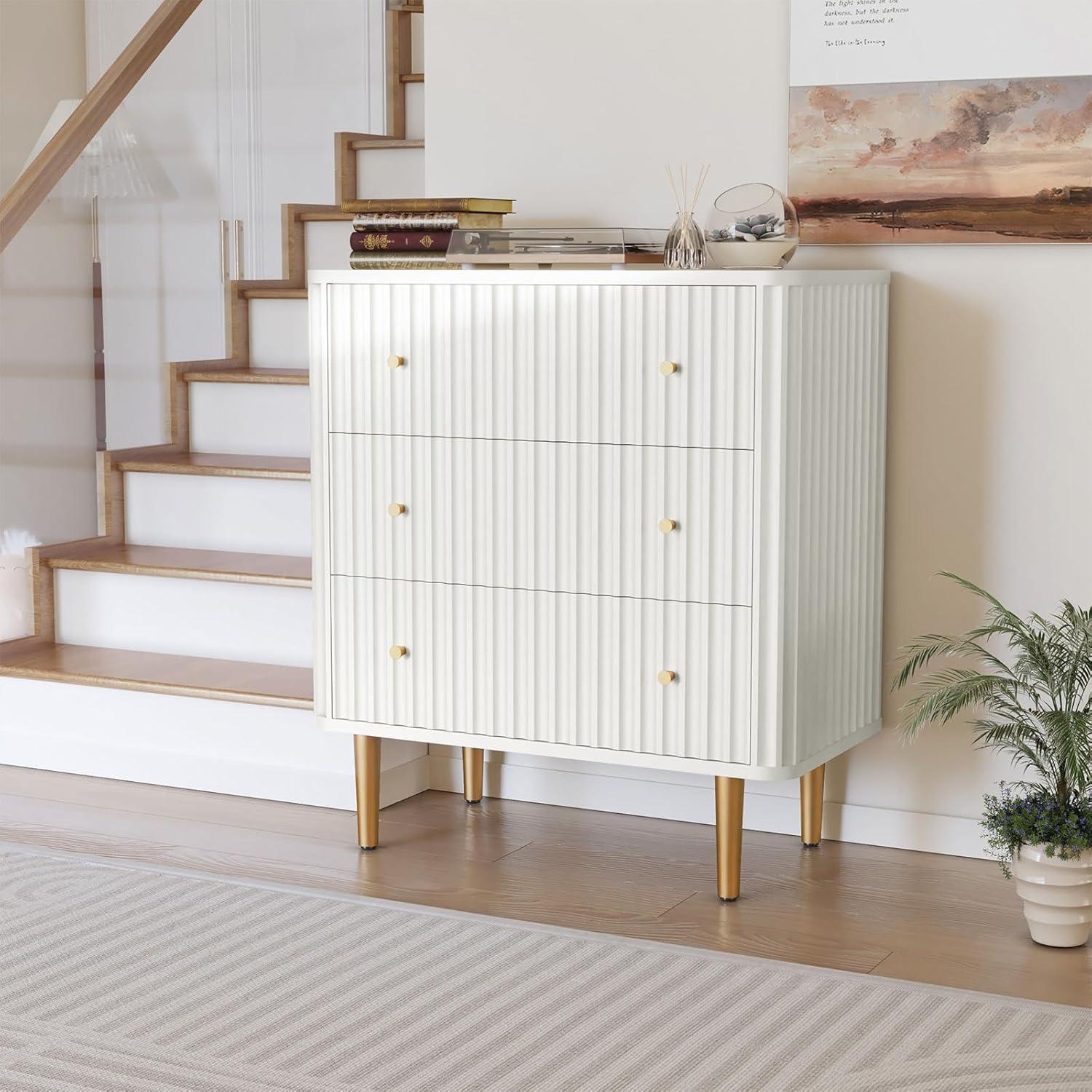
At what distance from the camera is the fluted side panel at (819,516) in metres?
2.46

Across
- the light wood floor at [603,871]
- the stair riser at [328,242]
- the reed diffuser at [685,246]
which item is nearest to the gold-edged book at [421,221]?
the reed diffuser at [685,246]

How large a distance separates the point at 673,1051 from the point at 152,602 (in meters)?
1.91

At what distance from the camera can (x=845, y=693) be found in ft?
9.05

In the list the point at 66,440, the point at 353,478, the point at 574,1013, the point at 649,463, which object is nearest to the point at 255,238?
the point at 66,440

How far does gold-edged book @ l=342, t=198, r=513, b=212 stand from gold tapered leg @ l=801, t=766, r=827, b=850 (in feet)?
4.06

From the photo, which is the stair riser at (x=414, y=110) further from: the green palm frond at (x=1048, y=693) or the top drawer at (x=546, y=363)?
the green palm frond at (x=1048, y=693)

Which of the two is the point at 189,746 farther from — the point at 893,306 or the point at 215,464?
the point at 893,306

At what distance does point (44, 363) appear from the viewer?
3.80 metres

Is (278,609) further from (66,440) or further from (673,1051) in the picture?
(673,1051)

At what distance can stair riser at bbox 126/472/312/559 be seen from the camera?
3578 mm

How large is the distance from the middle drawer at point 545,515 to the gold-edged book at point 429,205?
1.53ft

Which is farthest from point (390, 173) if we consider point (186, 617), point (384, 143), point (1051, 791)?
point (1051, 791)

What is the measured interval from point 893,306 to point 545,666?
3.04ft

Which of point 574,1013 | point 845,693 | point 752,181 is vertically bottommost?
point 574,1013
